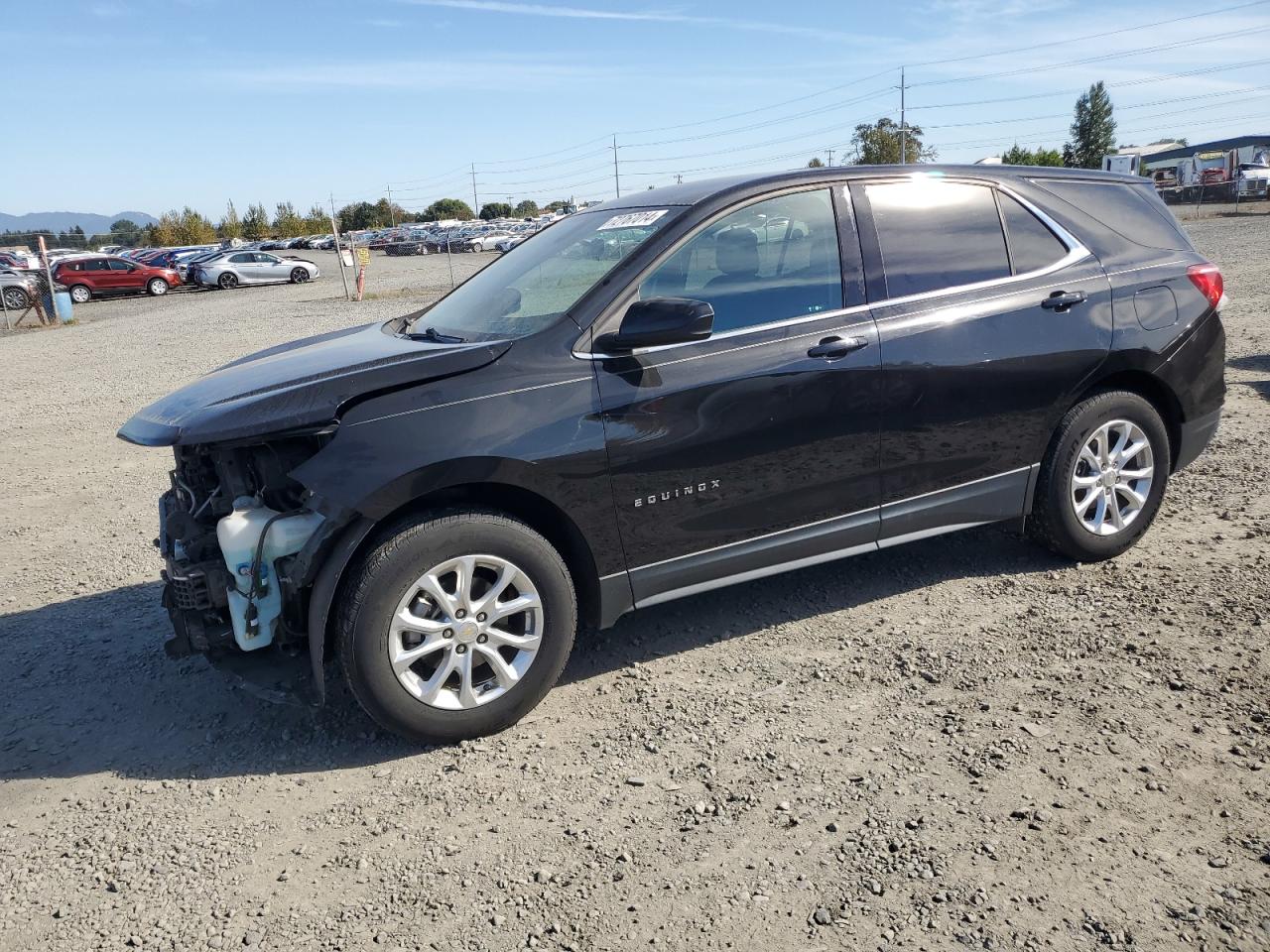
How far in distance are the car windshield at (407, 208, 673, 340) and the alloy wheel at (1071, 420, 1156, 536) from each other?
7.79ft

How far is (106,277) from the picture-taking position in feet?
115

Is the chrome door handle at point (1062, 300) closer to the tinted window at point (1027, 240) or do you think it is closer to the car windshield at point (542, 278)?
the tinted window at point (1027, 240)

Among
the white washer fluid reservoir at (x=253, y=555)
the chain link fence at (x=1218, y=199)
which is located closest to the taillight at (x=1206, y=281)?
the white washer fluid reservoir at (x=253, y=555)

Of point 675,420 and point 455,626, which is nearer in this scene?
point 455,626

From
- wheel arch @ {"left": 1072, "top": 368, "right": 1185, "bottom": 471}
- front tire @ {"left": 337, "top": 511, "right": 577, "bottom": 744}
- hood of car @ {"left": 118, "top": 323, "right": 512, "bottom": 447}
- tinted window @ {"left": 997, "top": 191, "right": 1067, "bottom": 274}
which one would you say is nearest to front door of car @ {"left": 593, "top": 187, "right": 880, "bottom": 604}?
front tire @ {"left": 337, "top": 511, "right": 577, "bottom": 744}

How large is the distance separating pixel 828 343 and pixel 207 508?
8.23 ft

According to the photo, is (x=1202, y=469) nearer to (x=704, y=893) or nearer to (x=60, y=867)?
(x=704, y=893)

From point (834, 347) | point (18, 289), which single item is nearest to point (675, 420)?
point (834, 347)

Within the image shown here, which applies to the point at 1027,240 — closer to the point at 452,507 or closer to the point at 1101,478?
the point at 1101,478

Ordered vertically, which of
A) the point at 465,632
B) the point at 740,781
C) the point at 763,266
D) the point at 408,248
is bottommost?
the point at 740,781

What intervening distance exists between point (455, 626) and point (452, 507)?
426 millimetres

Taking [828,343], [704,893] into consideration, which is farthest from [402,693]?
[828,343]

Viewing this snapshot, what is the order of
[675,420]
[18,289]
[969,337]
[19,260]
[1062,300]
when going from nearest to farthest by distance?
[675,420], [969,337], [1062,300], [18,289], [19,260]

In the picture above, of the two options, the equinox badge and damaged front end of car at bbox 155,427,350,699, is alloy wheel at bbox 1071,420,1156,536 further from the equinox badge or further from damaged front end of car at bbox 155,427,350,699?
damaged front end of car at bbox 155,427,350,699
